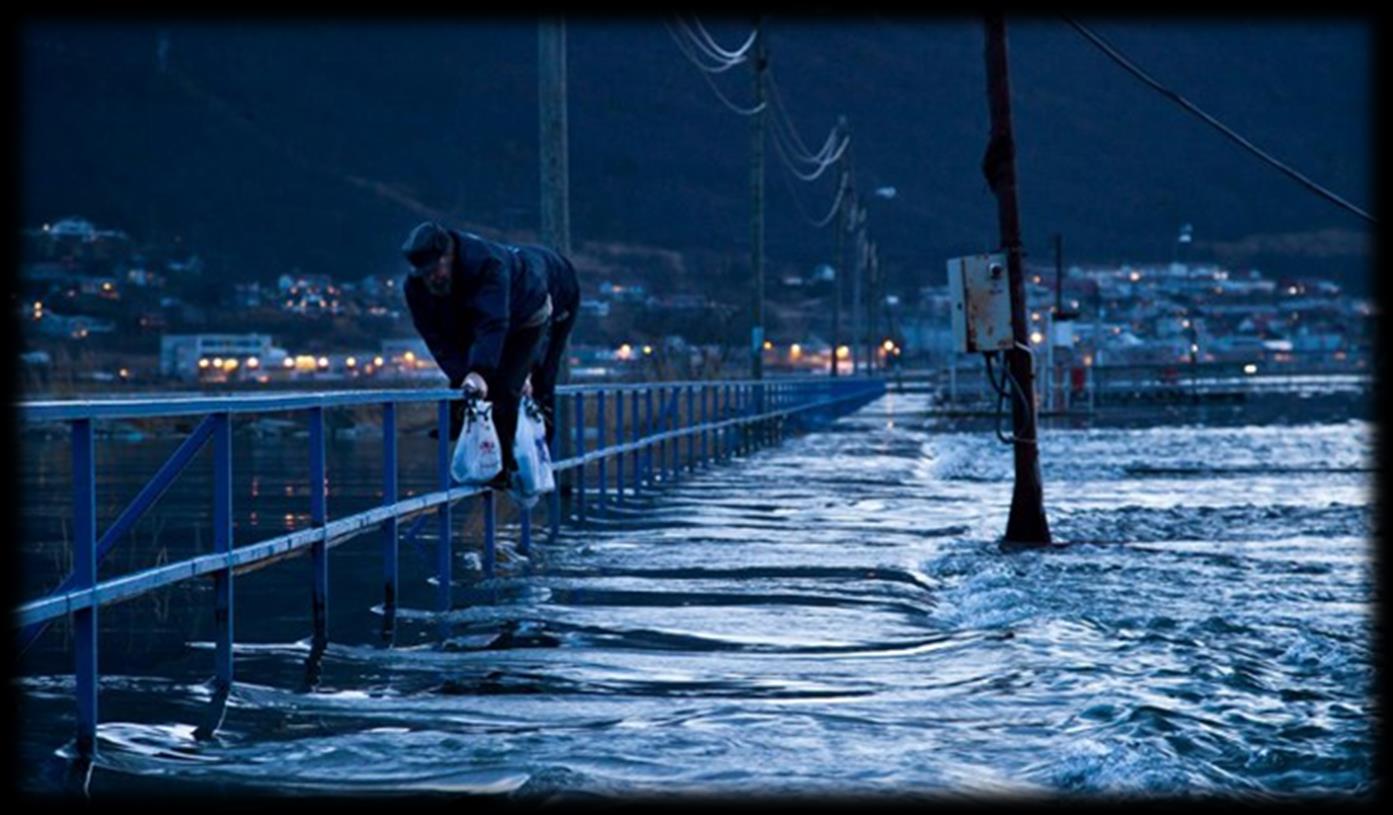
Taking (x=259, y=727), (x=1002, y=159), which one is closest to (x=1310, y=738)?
(x=259, y=727)

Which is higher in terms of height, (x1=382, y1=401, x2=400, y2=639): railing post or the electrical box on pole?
the electrical box on pole

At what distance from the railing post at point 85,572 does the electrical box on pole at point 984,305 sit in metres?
8.73

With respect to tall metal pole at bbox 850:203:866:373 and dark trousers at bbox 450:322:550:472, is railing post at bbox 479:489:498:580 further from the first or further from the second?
tall metal pole at bbox 850:203:866:373

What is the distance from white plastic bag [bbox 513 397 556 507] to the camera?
12.8m

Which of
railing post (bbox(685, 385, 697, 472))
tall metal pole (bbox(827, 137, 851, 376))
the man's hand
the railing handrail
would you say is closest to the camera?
the railing handrail

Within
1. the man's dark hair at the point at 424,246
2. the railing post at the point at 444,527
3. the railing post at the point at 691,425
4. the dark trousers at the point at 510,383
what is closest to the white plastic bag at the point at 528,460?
the dark trousers at the point at 510,383

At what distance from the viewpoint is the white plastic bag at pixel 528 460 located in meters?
12.8

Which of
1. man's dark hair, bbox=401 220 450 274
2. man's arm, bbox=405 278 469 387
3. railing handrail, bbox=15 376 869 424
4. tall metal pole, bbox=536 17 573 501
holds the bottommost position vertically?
railing handrail, bbox=15 376 869 424

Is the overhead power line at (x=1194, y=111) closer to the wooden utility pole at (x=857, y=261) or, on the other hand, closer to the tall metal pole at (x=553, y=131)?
the tall metal pole at (x=553, y=131)

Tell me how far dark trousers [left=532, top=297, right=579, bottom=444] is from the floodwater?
3.21 ft

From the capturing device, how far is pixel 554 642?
9.97 metres

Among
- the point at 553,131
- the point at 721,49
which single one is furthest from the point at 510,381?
the point at 721,49

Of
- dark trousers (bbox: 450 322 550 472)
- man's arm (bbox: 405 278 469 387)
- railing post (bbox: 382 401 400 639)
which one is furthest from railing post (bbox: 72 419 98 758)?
dark trousers (bbox: 450 322 550 472)

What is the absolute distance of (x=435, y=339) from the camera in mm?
11914
